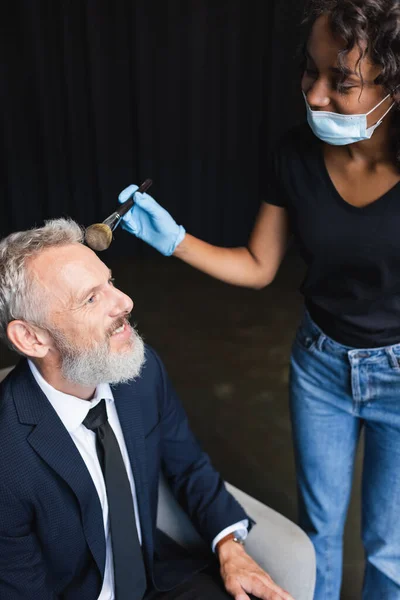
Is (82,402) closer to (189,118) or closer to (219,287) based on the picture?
(219,287)

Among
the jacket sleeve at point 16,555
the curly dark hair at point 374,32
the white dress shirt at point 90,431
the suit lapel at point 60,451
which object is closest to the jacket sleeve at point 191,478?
the white dress shirt at point 90,431

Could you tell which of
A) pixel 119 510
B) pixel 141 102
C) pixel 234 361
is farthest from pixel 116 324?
pixel 141 102

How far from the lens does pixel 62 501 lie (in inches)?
47.4

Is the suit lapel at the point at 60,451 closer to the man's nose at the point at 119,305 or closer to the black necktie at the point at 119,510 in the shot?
the black necktie at the point at 119,510

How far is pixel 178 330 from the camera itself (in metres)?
3.84

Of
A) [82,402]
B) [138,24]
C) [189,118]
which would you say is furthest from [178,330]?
[82,402]

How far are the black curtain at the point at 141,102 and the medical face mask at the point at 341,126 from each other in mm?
3611

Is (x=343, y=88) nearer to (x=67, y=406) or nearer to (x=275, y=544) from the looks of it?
(x=67, y=406)

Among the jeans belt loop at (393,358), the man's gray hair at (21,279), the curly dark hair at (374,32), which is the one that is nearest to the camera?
the curly dark hair at (374,32)

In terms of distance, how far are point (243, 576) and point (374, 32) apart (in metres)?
1.12

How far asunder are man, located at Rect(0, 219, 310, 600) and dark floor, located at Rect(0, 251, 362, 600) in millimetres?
879

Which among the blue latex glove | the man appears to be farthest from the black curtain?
the man

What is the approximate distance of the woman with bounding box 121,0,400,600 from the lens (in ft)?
3.89

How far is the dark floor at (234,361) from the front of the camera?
101 inches
